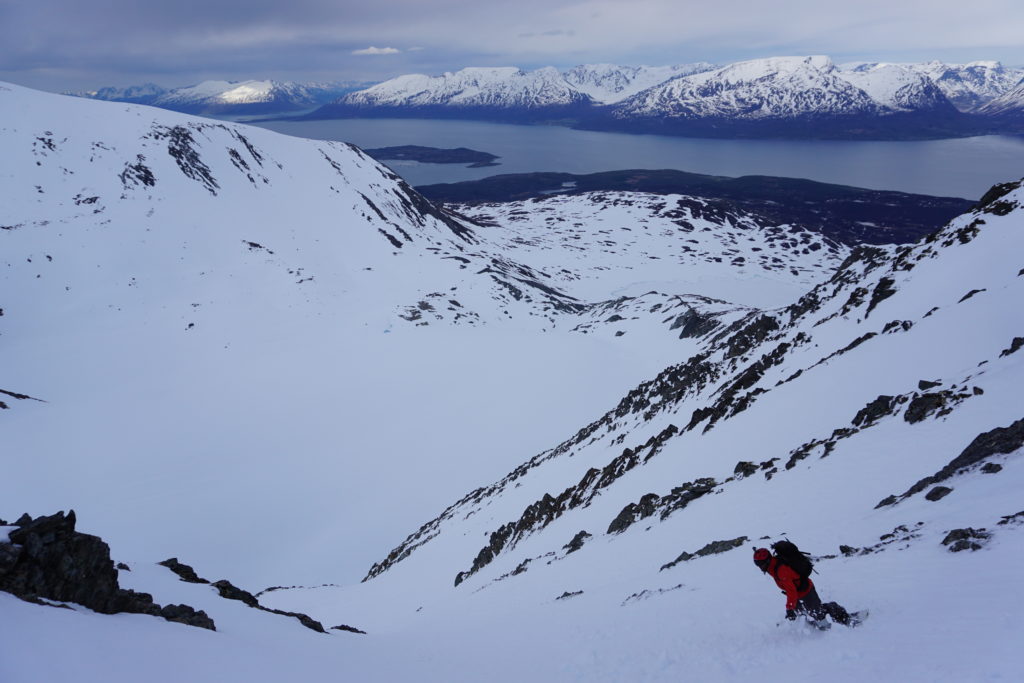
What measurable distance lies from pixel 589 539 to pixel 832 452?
7.02 metres

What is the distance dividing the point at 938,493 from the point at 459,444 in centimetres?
2814

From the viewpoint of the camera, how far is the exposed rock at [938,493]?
797 centimetres

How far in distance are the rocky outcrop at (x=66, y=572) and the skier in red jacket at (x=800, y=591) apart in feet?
26.7

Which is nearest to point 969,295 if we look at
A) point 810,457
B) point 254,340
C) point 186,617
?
point 810,457

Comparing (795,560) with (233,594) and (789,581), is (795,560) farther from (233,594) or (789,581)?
(233,594)

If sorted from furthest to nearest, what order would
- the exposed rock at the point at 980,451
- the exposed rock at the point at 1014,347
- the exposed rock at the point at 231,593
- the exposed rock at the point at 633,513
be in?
the exposed rock at the point at 633,513 < the exposed rock at the point at 1014,347 < the exposed rock at the point at 231,593 < the exposed rock at the point at 980,451

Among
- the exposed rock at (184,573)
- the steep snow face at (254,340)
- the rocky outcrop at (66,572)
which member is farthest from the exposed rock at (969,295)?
the exposed rock at (184,573)

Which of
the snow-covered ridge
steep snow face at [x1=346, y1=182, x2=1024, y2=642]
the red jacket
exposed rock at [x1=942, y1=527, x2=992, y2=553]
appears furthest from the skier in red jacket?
the snow-covered ridge

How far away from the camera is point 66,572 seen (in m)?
7.73

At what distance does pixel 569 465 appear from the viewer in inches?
1014

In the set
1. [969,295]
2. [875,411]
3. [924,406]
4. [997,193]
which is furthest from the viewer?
[997,193]

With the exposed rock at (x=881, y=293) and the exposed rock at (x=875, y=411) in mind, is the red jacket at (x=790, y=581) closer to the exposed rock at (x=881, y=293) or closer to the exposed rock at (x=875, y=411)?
the exposed rock at (x=875, y=411)

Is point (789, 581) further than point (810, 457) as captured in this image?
No

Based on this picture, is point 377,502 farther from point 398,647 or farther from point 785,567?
point 785,567
